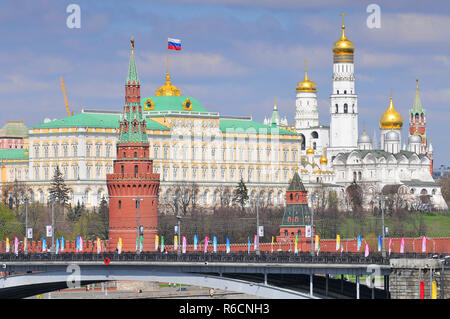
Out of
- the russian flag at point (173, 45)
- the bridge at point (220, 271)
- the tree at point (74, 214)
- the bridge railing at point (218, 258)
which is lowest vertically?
the bridge at point (220, 271)

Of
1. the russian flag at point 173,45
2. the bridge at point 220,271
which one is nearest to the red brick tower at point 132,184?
the bridge at point 220,271

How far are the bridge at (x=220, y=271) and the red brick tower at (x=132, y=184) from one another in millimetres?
34055

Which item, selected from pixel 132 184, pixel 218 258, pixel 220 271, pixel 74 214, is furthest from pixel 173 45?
pixel 220 271

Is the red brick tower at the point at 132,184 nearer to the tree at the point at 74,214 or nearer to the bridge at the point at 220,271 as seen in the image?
the tree at the point at 74,214

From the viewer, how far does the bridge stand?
9381cm

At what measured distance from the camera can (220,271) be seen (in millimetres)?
97438

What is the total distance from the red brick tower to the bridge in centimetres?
3405

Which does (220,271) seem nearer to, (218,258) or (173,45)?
(218,258)

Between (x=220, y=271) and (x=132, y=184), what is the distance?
1923 inches

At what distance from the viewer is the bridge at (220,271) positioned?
308 ft

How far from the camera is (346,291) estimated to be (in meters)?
99.0
